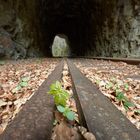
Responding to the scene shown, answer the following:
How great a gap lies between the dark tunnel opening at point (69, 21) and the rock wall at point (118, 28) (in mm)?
2781

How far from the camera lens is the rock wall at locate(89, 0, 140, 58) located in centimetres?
1113

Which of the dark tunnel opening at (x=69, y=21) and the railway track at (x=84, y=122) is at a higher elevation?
the dark tunnel opening at (x=69, y=21)

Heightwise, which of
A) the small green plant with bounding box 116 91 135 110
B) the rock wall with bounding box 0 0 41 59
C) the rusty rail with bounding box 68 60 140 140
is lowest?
the small green plant with bounding box 116 91 135 110

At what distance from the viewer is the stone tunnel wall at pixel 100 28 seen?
11117mm

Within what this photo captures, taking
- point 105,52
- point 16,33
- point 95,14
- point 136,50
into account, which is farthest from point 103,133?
point 95,14

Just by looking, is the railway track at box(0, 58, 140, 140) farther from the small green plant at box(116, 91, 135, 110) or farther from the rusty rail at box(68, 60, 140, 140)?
the small green plant at box(116, 91, 135, 110)

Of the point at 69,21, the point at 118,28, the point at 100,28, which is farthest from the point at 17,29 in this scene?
the point at 69,21

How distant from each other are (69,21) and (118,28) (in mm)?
14868

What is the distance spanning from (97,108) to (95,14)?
16.2 meters

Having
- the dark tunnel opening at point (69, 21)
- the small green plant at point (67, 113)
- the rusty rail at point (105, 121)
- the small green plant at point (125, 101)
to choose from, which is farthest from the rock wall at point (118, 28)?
the small green plant at point (67, 113)

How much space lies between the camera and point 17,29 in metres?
12.5

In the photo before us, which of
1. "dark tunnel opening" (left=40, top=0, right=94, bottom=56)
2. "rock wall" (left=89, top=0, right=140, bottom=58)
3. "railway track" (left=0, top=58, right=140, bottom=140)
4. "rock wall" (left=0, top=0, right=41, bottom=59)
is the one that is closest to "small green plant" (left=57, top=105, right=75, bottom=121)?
"railway track" (left=0, top=58, right=140, bottom=140)

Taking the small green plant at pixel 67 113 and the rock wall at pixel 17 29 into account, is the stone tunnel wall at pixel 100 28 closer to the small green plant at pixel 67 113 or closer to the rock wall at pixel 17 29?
the rock wall at pixel 17 29

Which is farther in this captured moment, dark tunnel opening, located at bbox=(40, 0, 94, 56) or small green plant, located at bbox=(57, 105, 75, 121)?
dark tunnel opening, located at bbox=(40, 0, 94, 56)
